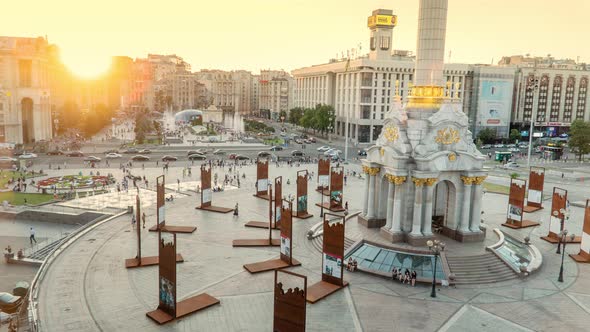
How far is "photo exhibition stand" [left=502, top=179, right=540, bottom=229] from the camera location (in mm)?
42781

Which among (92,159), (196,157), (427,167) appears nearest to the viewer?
(427,167)

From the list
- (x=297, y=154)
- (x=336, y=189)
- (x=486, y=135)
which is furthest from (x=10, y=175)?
(x=486, y=135)

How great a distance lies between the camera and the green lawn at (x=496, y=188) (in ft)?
206

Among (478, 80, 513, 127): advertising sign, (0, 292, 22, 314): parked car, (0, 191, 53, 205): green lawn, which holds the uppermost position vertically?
(478, 80, 513, 127): advertising sign

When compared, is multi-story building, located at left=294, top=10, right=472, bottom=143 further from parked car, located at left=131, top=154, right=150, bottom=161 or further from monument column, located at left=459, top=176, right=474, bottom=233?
monument column, located at left=459, top=176, right=474, bottom=233

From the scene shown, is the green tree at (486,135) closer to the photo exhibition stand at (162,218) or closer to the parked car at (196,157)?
the parked car at (196,157)

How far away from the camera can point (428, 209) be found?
A: 113ft

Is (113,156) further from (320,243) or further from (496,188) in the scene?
(496,188)

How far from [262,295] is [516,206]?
89.5 ft

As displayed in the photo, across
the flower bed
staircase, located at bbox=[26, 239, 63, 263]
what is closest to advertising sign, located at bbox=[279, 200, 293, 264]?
staircase, located at bbox=[26, 239, 63, 263]

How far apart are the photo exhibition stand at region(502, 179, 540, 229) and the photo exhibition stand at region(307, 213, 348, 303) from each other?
2199 cm

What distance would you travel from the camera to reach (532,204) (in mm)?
51344

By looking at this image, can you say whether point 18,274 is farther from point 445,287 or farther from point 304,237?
point 445,287

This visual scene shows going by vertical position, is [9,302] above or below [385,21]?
below
